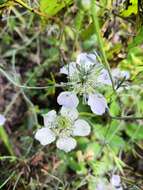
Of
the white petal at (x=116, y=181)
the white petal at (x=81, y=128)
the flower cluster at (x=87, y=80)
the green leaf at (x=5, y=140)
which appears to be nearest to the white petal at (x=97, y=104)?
the flower cluster at (x=87, y=80)

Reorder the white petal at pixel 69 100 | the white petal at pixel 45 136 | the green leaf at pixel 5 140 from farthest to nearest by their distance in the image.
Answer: the green leaf at pixel 5 140, the white petal at pixel 45 136, the white petal at pixel 69 100

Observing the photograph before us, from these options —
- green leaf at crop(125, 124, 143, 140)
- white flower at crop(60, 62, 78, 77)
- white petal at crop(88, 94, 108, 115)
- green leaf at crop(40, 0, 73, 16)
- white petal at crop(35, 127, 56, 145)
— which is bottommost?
green leaf at crop(125, 124, 143, 140)

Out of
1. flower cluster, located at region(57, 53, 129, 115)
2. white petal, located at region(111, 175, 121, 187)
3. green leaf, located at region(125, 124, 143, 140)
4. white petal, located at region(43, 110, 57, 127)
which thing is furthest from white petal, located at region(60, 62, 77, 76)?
green leaf, located at region(125, 124, 143, 140)

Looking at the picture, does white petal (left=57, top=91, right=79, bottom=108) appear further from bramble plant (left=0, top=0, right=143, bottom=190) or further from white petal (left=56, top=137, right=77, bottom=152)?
white petal (left=56, top=137, right=77, bottom=152)

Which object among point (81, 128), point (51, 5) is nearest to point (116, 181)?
point (81, 128)

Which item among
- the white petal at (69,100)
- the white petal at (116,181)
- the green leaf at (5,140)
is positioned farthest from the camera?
the green leaf at (5,140)

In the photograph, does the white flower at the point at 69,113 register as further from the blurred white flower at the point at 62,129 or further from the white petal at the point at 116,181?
the white petal at the point at 116,181

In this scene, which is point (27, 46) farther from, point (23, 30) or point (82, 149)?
point (82, 149)
